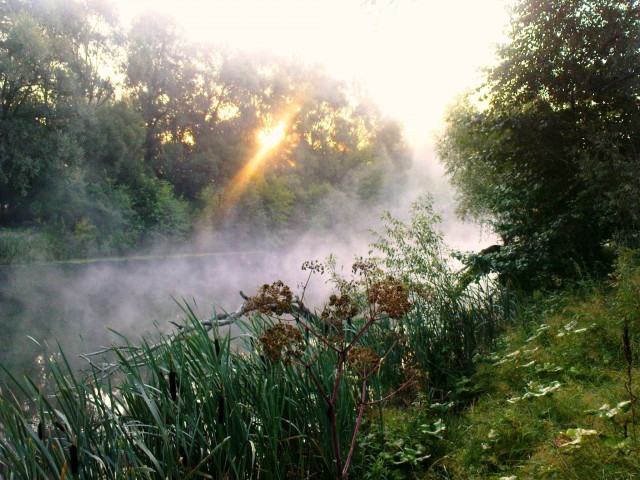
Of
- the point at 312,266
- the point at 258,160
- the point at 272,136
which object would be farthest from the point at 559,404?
the point at 272,136

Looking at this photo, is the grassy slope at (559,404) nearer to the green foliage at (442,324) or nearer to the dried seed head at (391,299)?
the green foliage at (442,324)

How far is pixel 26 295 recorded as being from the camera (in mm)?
11453

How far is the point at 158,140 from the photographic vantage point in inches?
922

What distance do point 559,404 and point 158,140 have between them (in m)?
22.7

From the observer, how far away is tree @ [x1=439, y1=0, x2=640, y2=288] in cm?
615

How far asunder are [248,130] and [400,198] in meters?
8.70

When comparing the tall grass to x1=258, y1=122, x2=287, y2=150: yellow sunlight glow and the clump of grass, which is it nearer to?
the clump of grass

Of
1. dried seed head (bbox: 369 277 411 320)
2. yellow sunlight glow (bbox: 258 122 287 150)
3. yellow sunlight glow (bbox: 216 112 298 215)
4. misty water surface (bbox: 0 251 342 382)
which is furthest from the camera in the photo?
yellow sunlight glow (bbox: 258 122 287 150)

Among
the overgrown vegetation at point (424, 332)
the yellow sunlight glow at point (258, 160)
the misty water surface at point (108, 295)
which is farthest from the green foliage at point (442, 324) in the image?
the yellow sunlight glow at point (258, 160)

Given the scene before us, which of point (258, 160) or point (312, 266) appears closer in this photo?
point (312, 266)

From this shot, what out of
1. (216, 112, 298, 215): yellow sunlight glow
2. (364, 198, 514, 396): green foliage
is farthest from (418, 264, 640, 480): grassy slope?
(216, 112, 298, 215): yellow sunlight glow

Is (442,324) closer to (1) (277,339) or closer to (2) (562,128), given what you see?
(1) (277,339)

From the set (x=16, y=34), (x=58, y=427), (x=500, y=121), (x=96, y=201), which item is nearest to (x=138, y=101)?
(x=96, y=201)

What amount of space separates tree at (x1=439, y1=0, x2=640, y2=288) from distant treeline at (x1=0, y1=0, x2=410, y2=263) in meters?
11.8
